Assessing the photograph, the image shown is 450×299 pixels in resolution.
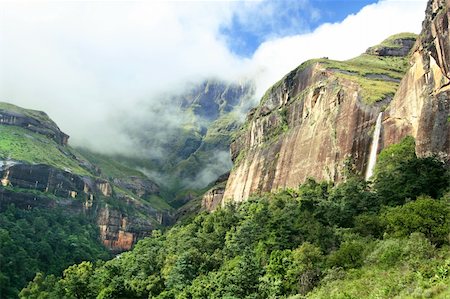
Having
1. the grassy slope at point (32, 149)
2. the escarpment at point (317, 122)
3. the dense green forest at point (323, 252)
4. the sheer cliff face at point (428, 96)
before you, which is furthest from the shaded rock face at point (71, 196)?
the sheer cliff face at point (428, 96)

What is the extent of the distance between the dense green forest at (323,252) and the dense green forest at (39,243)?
73.5 feet

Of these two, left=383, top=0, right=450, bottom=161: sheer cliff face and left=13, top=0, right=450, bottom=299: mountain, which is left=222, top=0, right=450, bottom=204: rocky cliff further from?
left=13, top=0, right=450, bottom=299: mountain

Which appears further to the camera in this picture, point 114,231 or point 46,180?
point 114,231

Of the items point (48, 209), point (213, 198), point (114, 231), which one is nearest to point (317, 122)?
point (213, 198)

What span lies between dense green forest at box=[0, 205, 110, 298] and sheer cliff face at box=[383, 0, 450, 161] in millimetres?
70339

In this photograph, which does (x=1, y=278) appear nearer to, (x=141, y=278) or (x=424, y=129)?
(x=141, y=278)

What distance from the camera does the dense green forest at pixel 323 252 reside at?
116 ft

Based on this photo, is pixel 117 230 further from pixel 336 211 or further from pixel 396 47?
pixel 336 211

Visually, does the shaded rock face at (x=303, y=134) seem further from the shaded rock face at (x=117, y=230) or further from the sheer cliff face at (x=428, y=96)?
the shaded rock face at (x=117, y=230)

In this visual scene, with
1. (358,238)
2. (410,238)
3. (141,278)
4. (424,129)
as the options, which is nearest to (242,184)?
(141,278)

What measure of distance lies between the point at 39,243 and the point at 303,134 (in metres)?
69.2

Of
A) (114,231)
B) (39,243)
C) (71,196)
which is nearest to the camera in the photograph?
(39,243)

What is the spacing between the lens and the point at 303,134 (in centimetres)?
9400

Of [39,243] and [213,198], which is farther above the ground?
[213,198]
